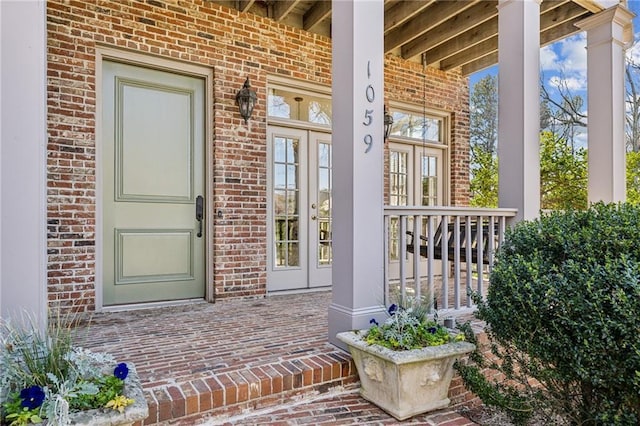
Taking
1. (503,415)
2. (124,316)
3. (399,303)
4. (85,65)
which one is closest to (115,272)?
(124,316)

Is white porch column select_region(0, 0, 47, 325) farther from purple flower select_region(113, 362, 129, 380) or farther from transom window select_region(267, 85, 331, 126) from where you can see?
transom window select_region(267, 85, 331, 126)

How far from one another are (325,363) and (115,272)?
7.24 ft

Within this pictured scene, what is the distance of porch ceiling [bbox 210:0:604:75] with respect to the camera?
4008 mm

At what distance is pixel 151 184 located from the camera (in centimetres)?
360

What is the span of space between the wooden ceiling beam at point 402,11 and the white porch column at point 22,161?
3273mm

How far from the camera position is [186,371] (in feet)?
6.73

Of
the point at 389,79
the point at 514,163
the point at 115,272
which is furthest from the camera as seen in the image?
the point at 389,79

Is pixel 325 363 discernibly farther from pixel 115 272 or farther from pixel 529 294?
pixel 115 272

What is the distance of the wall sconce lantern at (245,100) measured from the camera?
3.84m

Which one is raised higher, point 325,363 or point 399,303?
point 399,303

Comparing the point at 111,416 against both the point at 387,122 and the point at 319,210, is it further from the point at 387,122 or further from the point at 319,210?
the point at 387,122

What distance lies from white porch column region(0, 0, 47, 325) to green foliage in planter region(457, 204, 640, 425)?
2125mm

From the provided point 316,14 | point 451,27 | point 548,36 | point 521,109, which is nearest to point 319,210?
point 316,14

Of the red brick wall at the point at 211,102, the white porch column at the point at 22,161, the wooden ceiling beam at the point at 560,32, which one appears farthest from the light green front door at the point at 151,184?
the wooden ceiling beam at the point at 560,32
